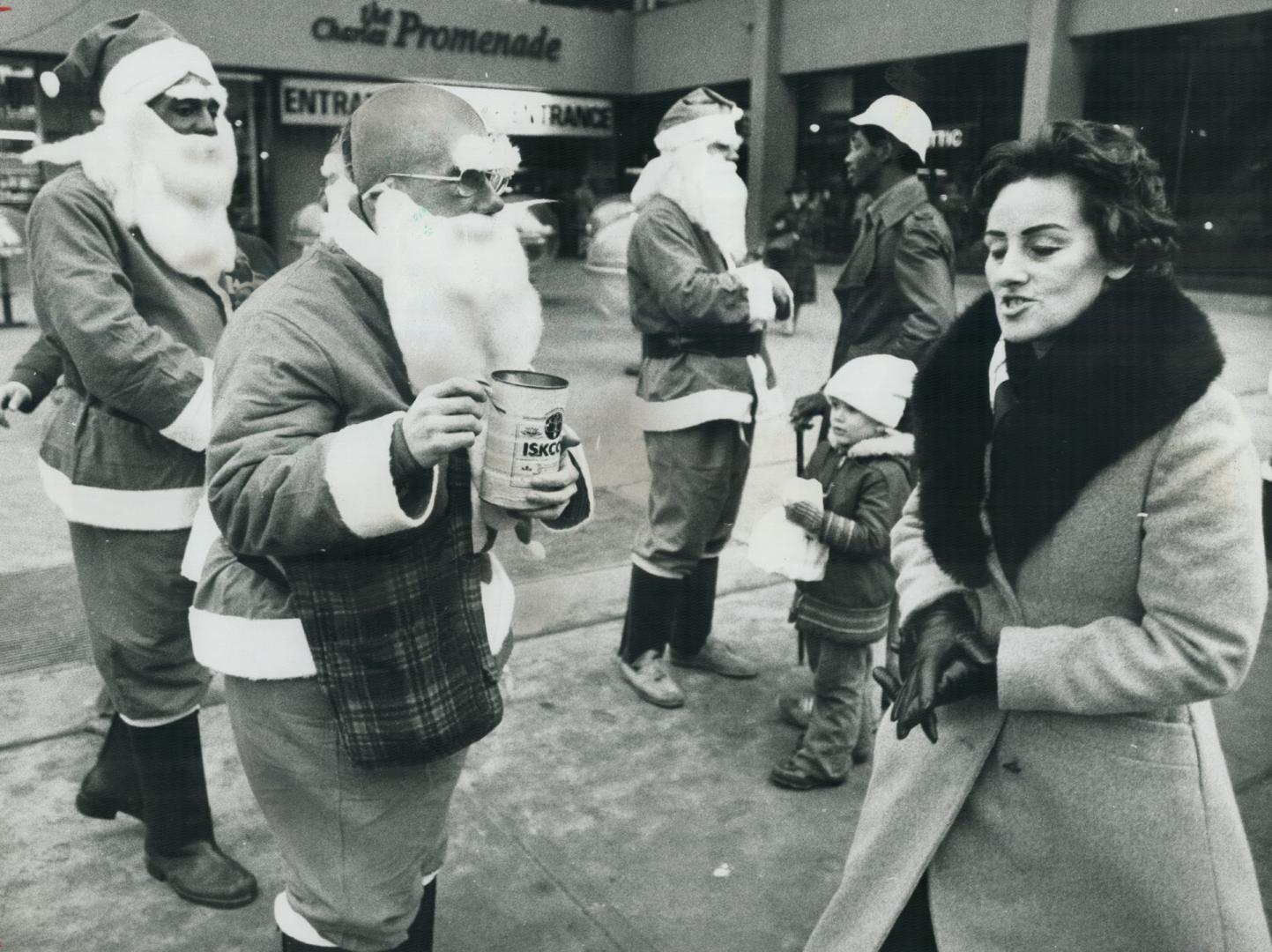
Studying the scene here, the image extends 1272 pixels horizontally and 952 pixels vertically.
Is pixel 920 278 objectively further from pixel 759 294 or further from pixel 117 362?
pixel 117 362

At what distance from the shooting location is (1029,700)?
5.60 feet

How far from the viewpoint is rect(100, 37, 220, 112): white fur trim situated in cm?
269

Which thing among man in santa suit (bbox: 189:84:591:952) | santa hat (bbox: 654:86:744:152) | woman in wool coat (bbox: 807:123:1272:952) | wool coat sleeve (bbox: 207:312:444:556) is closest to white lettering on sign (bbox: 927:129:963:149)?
santa hat (bbox: 654:86:744:152)

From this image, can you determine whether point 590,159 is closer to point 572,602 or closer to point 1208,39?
point 1208,39

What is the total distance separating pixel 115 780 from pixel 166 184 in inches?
62.0

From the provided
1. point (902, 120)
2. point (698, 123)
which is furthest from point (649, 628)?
point (902, 120)

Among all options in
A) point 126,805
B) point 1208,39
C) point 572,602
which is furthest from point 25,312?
point 1208,39

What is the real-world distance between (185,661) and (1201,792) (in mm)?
2238

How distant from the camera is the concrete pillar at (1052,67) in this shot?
49.5 feet

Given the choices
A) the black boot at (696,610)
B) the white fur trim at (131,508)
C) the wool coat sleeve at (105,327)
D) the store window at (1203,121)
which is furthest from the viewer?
the store window at (1203,121)

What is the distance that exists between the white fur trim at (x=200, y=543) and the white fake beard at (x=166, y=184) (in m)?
0.92

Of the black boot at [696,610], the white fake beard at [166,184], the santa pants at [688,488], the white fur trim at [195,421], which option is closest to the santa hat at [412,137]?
the white fur trim at [195,421]

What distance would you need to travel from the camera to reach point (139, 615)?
264cm

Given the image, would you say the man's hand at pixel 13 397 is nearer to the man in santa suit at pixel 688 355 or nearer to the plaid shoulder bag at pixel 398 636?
the plaid shoulder bag at pixel 398 636
